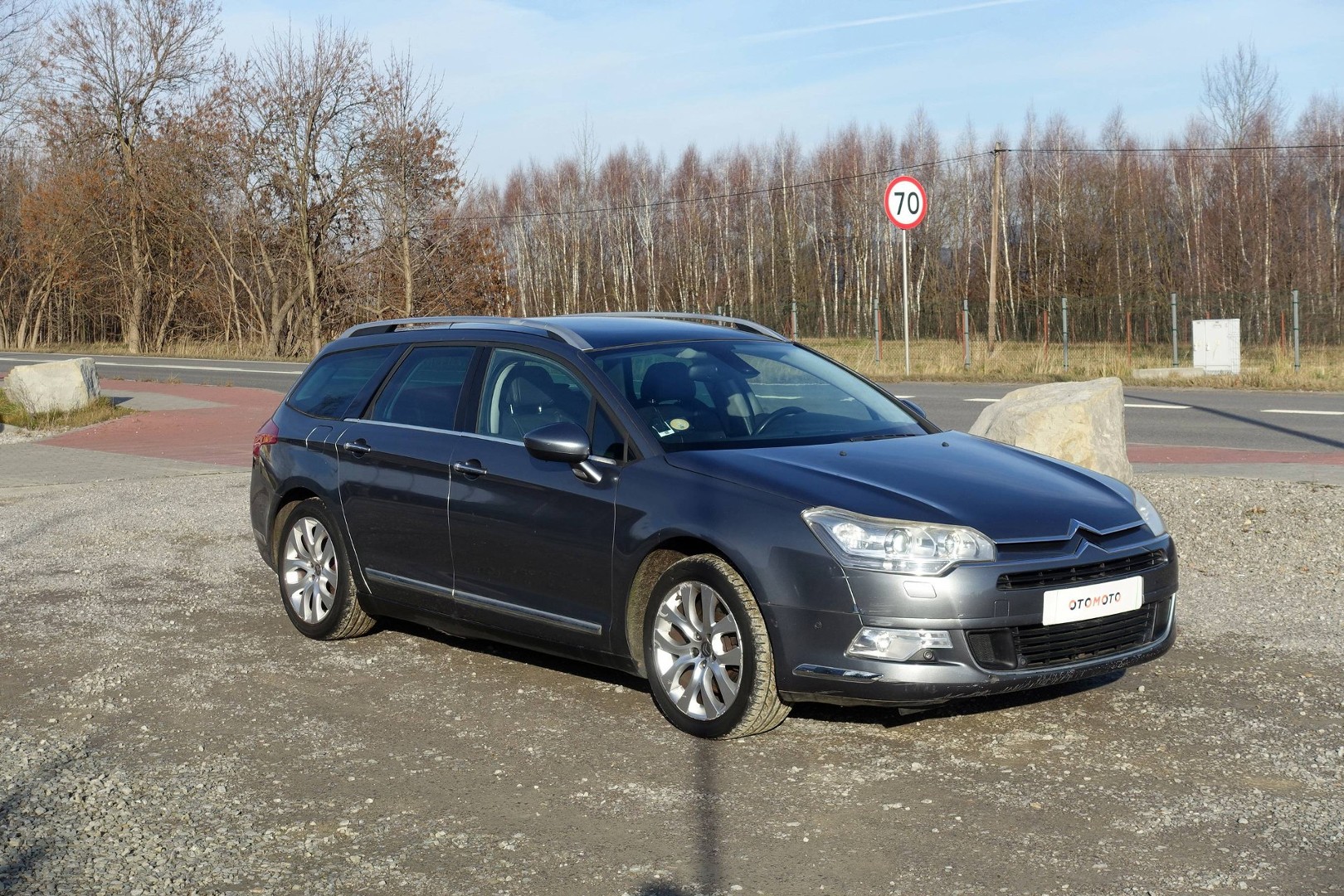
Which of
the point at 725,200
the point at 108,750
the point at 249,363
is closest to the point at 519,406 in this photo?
the point at 108,750

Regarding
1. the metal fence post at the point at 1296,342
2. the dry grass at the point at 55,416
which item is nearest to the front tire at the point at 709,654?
the dry grass at the point at 55,416

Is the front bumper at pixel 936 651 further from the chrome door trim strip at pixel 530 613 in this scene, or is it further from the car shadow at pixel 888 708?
the chrome door trim strip at pixel 530 613

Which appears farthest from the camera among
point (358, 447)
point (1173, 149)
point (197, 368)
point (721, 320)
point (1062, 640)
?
Result: point (1173, 149)

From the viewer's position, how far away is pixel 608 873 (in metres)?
3.93

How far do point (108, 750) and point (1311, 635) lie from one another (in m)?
5.37

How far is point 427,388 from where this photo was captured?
21.9 feet

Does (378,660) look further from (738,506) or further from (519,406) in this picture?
(738,506)

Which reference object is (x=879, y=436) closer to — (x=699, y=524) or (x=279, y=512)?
(x=699, y=524)

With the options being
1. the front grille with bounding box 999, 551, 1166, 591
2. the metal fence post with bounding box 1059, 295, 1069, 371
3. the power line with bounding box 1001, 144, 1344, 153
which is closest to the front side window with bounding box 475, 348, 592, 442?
the front grille with bounding box 999, 551, 1166, 591

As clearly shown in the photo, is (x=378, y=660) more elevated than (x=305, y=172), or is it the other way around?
(x=305, y=172)

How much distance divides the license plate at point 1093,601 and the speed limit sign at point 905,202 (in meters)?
21.4

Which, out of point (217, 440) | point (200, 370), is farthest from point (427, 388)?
point (200, 370)

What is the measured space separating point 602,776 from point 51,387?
17964 mm

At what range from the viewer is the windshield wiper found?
233 inches
